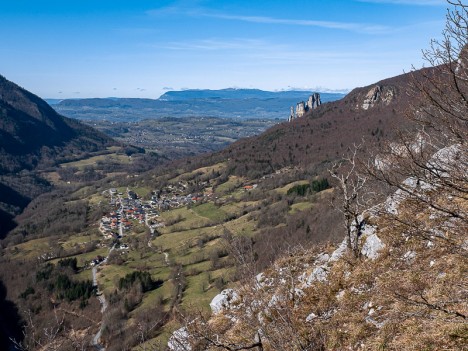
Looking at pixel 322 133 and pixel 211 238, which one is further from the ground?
pixel 322 133

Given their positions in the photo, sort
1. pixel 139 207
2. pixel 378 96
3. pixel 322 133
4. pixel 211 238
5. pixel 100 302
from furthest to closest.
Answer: pixel 378 96 → pixel 322 133 → pixel 139 207 → pixel 211 238 → pixel 100 302

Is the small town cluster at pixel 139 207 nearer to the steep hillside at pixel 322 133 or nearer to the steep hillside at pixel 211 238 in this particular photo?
the steep hillside at pixel 211 238

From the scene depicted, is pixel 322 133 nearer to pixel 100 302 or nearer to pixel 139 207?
pixel 139 207

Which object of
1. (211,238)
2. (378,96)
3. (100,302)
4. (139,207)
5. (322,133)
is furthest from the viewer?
(378,96)

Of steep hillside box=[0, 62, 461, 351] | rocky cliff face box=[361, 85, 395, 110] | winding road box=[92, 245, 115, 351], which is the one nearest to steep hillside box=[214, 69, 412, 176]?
rocky cliff face box=[361, 85, 395, 110]

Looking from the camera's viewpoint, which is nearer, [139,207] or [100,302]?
[100,302]

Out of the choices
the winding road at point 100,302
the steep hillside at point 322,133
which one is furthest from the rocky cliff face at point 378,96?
the winding road at point 100,302

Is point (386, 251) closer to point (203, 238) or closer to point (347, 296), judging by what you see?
point (347, 296)

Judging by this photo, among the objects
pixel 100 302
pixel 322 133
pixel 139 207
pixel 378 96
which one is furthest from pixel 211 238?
pixel 378 96

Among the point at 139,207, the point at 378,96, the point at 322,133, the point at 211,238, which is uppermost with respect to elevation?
the point at 378,96

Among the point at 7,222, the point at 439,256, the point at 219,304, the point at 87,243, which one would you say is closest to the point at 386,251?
the point at 439,256

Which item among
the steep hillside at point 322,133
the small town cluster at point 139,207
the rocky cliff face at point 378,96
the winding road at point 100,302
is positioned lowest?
the winding road at point 100,302

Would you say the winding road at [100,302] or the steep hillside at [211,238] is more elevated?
the steep hillside at [211,238]
